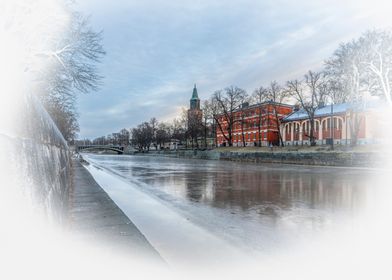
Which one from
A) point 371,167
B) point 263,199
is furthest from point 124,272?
point 371,167

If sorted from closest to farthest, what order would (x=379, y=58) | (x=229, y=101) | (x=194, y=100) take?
(x=379, y=58) → (x=229, y=101) → (x=194, y=100)

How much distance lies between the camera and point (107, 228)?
531 centimetres

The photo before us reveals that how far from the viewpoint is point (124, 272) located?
3.43 metres

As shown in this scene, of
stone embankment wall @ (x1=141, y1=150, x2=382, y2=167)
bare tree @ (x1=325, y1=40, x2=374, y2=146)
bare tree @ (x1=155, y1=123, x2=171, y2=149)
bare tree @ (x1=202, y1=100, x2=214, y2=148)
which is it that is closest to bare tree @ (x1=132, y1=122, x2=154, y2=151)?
bare tree @ (x1=155, y1=123, x2=171, y2=149)

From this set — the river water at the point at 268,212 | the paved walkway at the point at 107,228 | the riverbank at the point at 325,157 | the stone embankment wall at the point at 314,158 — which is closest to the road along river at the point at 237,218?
the river water at the point at 268,212

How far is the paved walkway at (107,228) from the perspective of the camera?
4.27 m

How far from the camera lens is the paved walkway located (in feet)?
14.0

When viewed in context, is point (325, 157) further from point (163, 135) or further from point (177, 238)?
point (163, 135)

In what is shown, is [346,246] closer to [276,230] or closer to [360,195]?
[276,230]

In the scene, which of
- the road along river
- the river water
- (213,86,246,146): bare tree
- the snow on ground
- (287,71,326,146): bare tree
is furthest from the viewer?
(213,86,246,146): bare tree

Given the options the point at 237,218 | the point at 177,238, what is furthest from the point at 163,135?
the point at 177,238

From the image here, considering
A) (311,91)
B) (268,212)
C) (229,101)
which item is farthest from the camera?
(229,101)

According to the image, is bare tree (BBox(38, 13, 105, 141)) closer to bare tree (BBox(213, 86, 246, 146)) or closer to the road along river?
the road along river

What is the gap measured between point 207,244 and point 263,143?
Answer: 75.2m
